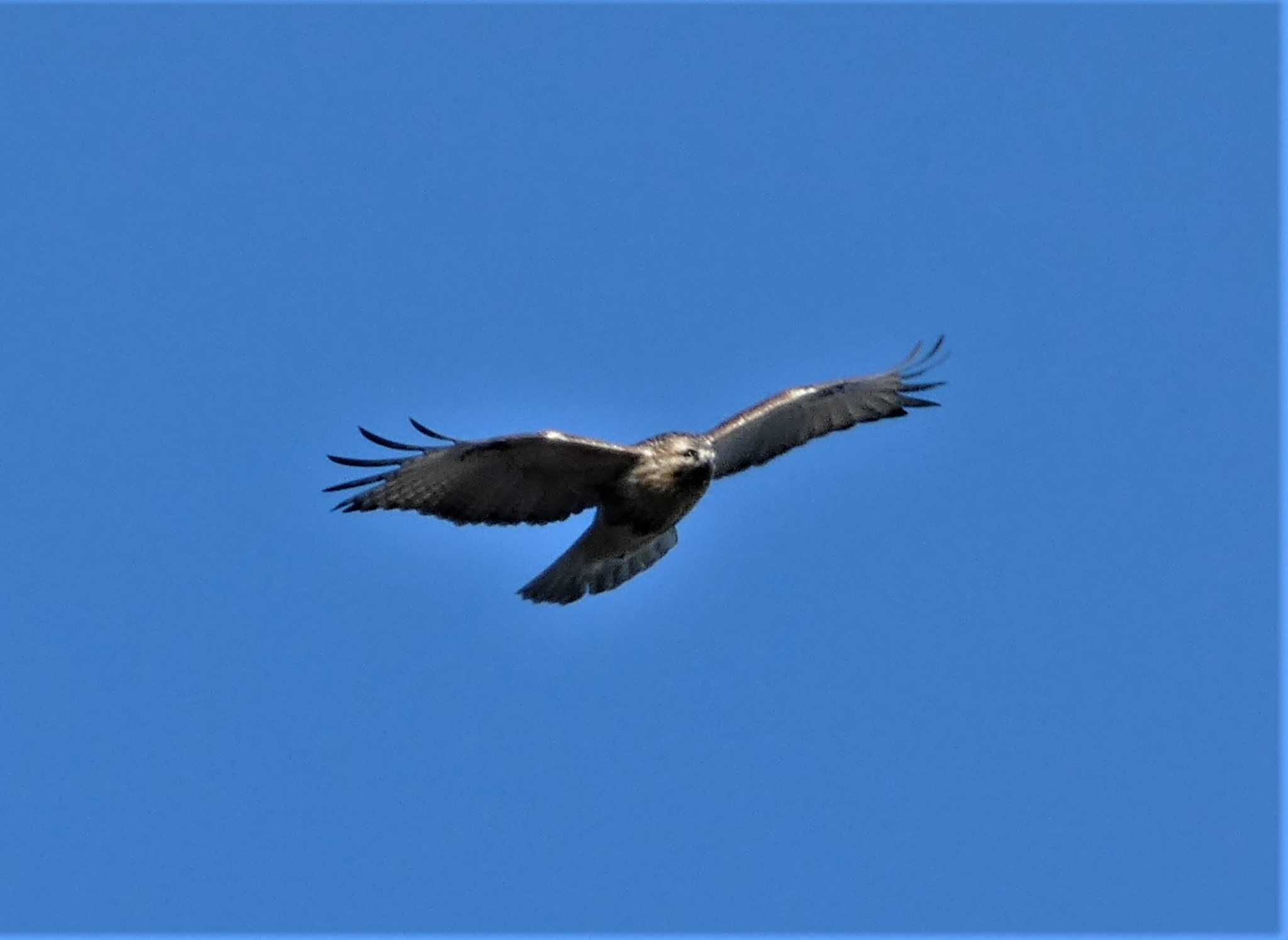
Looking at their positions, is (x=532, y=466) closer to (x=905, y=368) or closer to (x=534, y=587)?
(x=534, y=587)

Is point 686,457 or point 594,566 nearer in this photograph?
point 686,457

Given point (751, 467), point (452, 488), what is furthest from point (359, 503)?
point (751, 467)

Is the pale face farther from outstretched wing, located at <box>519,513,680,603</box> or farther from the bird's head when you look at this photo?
outstretched wing, located at <box>519,513,680,603</box>

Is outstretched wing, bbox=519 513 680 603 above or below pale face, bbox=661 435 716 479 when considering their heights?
below

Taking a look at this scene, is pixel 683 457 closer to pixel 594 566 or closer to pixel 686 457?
pixel 686 457

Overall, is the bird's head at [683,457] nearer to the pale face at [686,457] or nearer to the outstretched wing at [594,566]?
the pale face at [686,457]

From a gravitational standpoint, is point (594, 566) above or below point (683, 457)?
below

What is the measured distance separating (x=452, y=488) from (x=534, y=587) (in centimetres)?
132

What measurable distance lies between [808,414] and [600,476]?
81.4 inches

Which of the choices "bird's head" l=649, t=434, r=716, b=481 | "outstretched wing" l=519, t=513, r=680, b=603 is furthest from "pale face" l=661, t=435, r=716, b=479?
"outstretched wing" l=519, t=513, r=680, b=603

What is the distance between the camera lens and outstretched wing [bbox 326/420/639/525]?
15125mm

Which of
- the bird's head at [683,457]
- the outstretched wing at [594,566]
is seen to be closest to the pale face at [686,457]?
the bird's head at [683,457]

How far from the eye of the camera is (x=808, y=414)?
17312 millimetres

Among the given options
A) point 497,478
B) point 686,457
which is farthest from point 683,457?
point 497,478
